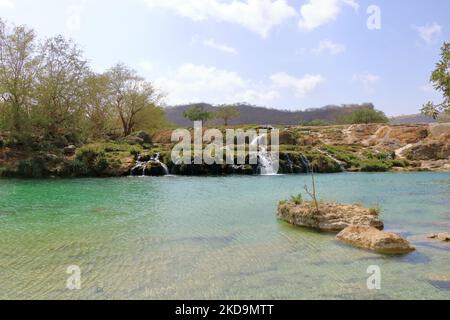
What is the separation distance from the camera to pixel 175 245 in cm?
1286

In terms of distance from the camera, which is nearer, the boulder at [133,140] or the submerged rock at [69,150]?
the submerged rock at [69,150]

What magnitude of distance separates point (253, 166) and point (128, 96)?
27.6 metres

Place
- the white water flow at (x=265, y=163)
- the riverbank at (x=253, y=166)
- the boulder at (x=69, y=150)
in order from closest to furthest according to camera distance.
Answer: the riverbank at (x=253, y=166)
the boulder at (x=69, y=150)
the white water flow at (x=265, y=163)

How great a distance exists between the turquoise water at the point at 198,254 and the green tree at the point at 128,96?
1669 inches

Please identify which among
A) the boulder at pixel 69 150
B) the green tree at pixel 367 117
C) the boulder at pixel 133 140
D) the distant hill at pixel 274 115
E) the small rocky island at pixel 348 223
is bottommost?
the small rocky island at pixel 348 223

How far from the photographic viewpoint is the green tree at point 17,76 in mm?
42500

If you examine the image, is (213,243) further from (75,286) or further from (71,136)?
(71,136)

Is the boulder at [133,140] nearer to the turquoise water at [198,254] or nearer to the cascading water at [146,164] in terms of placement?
the cascading water at [146,164]

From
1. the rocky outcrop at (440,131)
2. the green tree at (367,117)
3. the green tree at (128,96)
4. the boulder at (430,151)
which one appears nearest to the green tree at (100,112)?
the green tree at (128,96)

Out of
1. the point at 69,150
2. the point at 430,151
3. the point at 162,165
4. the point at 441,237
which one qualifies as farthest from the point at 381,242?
the point at 430,151

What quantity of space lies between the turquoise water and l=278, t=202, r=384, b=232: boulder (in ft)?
2.08

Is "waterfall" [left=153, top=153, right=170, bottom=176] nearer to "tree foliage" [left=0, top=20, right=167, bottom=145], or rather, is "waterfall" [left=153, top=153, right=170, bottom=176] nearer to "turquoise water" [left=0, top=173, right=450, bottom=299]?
"tree foliage" [left=0, top=20, right=167, bottom=145]

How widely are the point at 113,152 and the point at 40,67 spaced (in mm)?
11866
